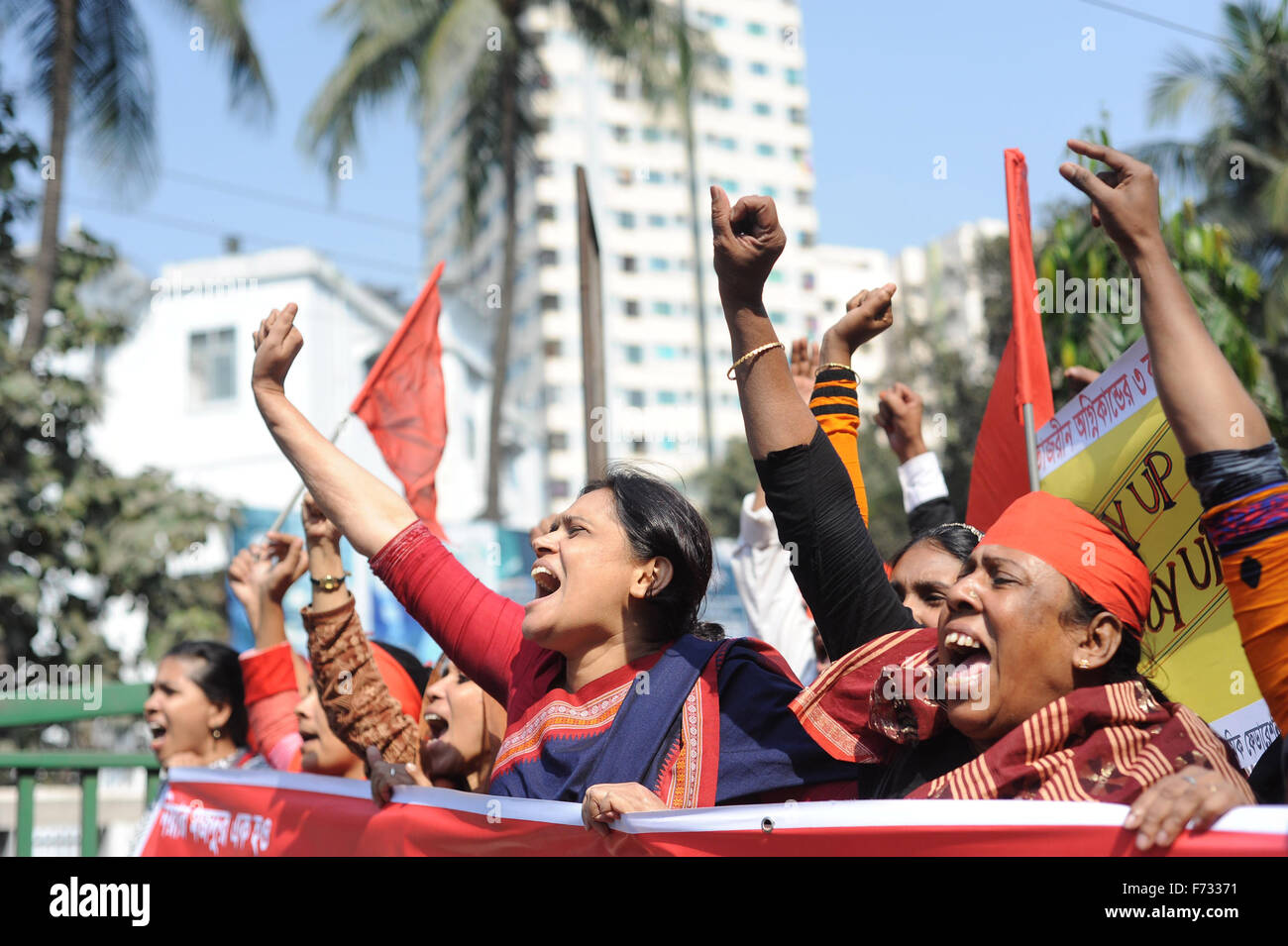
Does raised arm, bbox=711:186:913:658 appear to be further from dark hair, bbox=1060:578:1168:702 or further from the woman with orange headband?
dark hair, bbox=1060:578:1168:702

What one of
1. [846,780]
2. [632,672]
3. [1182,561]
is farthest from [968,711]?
[1182,561]

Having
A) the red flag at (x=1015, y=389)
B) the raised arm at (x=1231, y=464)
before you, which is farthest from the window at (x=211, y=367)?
the raised arm at (x=1231, y=464)

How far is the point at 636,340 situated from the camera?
5634 centimetres

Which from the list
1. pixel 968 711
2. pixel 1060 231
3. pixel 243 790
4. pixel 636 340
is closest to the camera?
pixel 968 711

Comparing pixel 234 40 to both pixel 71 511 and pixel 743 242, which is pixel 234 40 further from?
pixel 743 242

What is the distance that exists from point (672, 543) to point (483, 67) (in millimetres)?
16412

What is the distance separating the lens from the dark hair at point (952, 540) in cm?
294

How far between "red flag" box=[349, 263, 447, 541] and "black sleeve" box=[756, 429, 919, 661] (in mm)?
2941

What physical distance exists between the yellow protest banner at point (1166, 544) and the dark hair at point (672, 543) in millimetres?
814

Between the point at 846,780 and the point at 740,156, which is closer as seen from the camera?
the point at 846,780

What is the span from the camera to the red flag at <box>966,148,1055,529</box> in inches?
141

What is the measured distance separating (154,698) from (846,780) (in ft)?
9.66
